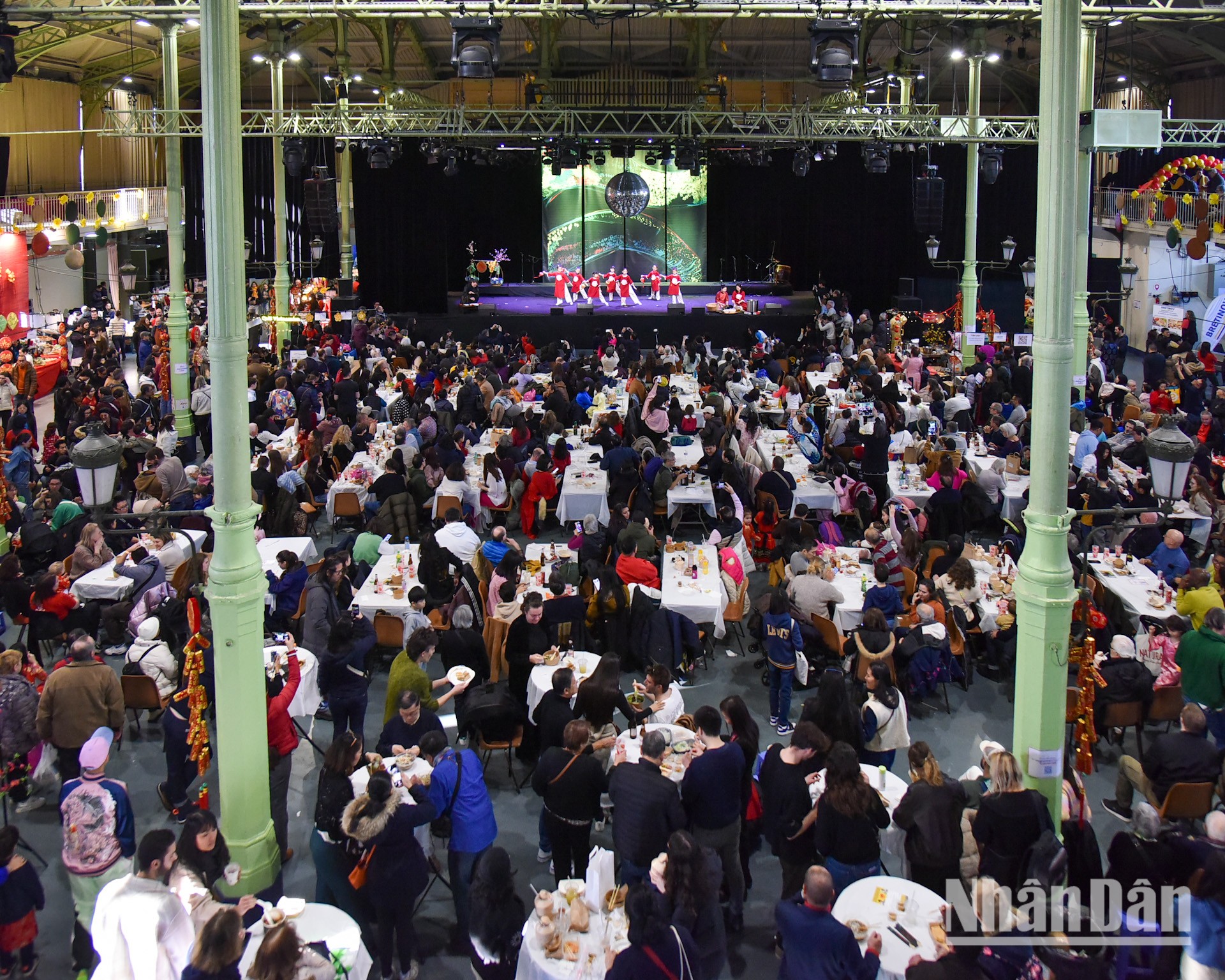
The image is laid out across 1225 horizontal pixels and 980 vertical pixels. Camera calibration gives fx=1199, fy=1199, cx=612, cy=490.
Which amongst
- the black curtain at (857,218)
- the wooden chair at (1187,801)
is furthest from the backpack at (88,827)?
the black curtain at (857,218)

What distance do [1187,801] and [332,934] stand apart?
442 cm

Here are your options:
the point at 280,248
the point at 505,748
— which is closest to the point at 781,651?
the point at 505,748

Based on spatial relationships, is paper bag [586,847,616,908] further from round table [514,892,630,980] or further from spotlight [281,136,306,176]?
spotlight [281,136,306,176]

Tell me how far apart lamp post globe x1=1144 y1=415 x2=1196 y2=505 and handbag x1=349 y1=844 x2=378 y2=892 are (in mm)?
4395

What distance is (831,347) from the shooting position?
69.6 ft

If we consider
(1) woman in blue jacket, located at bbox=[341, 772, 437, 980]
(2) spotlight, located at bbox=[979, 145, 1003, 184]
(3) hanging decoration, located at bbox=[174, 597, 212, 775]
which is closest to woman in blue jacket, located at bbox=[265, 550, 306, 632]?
(3) hanging decoration, located at bbox=[174, 597, 212, 775]

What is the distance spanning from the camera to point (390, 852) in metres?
5.24

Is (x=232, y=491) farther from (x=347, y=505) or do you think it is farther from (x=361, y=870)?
(x=347, y=505)

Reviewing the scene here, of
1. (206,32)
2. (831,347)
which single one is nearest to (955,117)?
(831,347)

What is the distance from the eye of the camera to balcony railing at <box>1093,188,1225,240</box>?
2258cm

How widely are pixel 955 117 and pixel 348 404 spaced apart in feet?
29.9

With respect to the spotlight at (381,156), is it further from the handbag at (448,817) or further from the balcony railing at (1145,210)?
the handbag at (448,817)

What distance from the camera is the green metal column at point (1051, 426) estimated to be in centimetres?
557

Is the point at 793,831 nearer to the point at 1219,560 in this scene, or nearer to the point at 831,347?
the point at 1219,560
